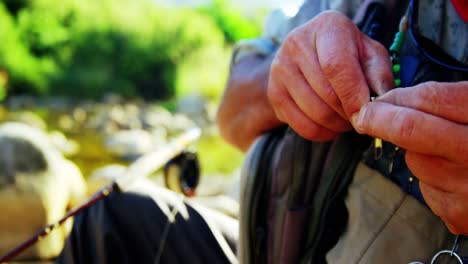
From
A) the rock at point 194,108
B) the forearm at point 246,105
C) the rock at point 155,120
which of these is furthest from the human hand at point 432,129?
the rock at point 194,108

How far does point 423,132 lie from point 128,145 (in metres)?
6.85

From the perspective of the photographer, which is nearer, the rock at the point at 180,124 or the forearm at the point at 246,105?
the forearm at the point at 246,105

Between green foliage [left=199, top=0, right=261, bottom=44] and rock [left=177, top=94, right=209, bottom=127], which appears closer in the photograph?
rock [left=177, top=94, right=209, bottom=127]

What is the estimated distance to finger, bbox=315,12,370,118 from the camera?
579mm

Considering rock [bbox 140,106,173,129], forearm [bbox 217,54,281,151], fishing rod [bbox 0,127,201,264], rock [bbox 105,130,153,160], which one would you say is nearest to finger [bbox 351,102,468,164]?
forearm [bbox 217,54,281,151]

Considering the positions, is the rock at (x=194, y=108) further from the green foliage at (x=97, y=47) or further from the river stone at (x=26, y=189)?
the river stone at (x=26, y=189)

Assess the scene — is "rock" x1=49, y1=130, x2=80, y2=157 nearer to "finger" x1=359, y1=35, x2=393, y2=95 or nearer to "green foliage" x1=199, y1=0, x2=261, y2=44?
"finger" x1=359, y1=35, x2=393, y2=95

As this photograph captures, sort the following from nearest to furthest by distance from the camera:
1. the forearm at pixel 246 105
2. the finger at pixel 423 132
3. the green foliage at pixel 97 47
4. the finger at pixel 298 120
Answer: the finger at pixel 423 132, the finger at pixel 298 120, the forearm at pixel 246 105, the green foliage at pixel 97 47

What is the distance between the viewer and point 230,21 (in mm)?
24219

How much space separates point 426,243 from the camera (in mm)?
654

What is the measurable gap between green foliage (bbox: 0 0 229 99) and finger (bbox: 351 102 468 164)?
41.1ft

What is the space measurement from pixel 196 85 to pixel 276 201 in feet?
44.6

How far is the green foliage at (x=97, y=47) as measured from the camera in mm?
12484

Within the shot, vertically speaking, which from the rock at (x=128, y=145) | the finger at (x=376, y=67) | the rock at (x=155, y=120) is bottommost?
the rock at (x=155, y=120)
